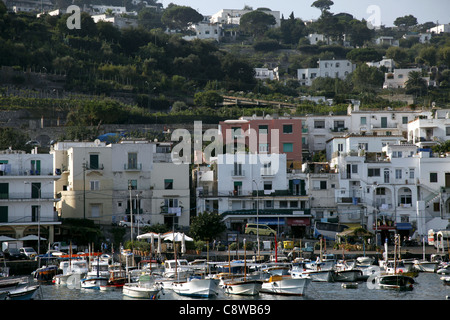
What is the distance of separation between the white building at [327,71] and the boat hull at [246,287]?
324 feet

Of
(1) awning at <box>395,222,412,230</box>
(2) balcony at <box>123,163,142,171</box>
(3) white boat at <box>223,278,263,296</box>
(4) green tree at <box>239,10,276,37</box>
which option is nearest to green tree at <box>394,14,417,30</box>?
(4) green tree at <box>239,10,276,37</box>

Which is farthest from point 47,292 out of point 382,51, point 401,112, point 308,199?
point 382,51

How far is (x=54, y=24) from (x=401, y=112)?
2726 inches

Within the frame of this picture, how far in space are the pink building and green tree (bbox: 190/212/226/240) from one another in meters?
14.2

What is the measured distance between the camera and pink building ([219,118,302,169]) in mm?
68562

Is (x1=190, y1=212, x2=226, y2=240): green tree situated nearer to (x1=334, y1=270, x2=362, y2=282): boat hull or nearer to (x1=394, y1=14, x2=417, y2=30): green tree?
(x1=334, y1=270, x2=362, y2=282): boat hull

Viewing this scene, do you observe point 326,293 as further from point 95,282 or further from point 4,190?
point 4,190

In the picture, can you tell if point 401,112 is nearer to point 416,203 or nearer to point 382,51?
point 416,203

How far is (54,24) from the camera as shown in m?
126

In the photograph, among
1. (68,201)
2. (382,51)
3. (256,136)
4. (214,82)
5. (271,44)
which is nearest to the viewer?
(68,201)

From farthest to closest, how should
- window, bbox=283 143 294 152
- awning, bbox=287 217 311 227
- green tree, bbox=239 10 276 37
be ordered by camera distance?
green tree, bbox=239 10 276 37
window, bbox=283 143 294 152
awning, bbox=287 217 311 227

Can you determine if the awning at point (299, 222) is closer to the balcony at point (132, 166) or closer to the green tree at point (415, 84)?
the balcony at point (132, 166)

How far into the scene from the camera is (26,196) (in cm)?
5191

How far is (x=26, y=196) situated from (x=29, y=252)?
4975mm
